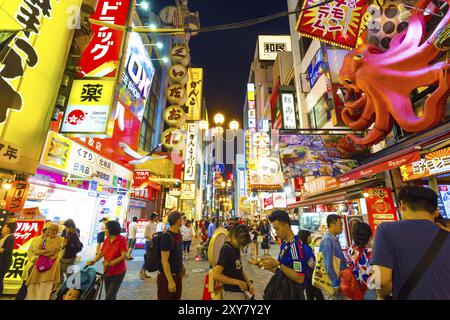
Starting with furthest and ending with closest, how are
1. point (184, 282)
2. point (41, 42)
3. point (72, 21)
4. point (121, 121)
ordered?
point (121, 121), point (184, 282), point (72, 21), point (41, 42)

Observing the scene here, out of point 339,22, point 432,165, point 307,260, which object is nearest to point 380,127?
point 432,165

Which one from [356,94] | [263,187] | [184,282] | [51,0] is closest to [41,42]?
[51,0]

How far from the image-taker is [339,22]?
7.96 m

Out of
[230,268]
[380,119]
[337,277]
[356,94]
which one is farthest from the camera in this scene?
[356,94]

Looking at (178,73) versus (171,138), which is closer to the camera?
(178,73)

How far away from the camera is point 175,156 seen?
18.0m

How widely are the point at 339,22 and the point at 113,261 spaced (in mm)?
10358

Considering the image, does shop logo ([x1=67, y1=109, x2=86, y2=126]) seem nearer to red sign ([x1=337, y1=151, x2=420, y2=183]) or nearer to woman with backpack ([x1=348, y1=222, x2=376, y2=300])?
woman with backpack ([x1=348, y1=222, x2=376, y2=300])

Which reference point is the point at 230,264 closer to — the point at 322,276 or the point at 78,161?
the point at 322,276

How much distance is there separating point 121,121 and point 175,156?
6.10 m

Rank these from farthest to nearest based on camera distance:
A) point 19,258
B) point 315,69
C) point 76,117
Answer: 1. point 315,69
2. point 76,117
3. point 19,258

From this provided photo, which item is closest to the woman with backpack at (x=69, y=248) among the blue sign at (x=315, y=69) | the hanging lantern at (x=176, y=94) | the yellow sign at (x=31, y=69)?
the yellow sign at (x=31, y=69)

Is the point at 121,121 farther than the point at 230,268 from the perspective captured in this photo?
Yes

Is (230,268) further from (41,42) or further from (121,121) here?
(121,121)
